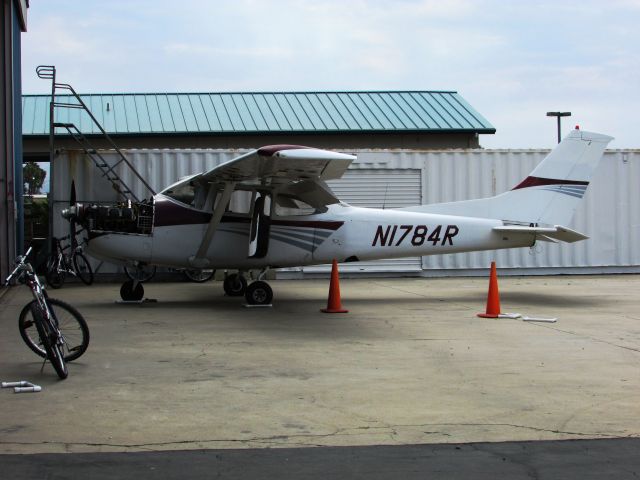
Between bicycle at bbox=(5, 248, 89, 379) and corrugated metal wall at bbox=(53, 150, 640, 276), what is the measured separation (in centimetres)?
1096

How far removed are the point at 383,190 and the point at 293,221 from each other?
6.22 metres

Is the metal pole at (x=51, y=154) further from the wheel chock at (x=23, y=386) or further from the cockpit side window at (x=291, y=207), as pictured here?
the wheel chock at (x=23, y=386)

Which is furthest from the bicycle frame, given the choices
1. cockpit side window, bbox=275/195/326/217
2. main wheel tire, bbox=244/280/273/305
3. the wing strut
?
cockpit side window, bbox=275/195/326/217

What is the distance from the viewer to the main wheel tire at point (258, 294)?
12.1 metres

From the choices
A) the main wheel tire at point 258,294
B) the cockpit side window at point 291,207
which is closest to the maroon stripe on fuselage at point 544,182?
the cockpit side window at point 291,207

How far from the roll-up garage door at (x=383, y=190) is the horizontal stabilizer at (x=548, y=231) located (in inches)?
204

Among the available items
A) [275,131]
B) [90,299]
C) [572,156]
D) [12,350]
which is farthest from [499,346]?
[275,131]

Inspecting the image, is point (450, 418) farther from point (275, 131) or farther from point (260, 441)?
point (275, 131)

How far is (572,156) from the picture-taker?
532 inches

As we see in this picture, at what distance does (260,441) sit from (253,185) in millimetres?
7808

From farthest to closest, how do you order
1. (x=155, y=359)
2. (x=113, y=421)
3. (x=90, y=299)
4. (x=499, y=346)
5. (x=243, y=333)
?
(x=90, y=299), (x=243, y=333), (x=499, y=346), (x=155, y=359), (x=113, y=421)

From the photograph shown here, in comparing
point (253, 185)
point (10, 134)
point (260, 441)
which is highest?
point (10, 134)

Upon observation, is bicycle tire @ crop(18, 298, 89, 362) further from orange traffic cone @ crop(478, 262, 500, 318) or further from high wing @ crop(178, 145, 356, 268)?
orange traffic cone @ crop(478, 262, 500, 318)

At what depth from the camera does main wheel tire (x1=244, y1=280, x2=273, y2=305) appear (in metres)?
12.1
